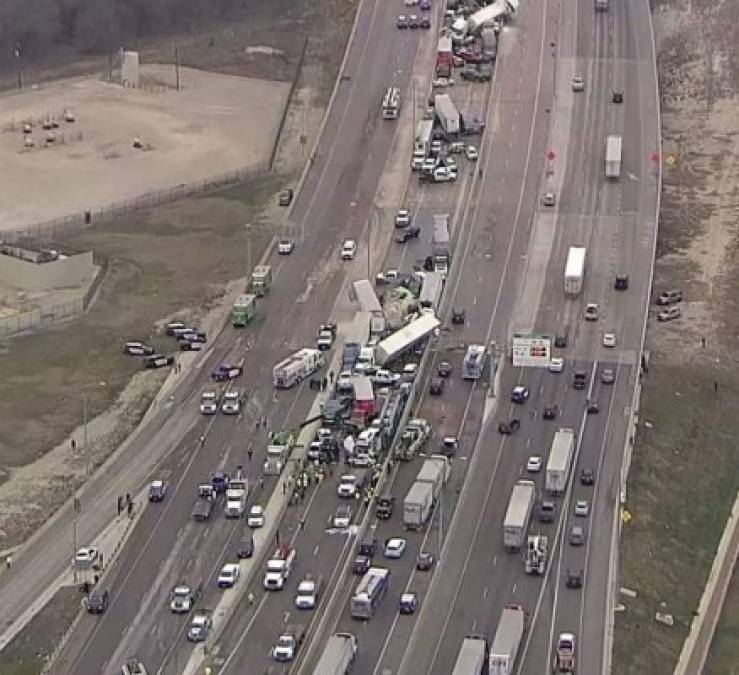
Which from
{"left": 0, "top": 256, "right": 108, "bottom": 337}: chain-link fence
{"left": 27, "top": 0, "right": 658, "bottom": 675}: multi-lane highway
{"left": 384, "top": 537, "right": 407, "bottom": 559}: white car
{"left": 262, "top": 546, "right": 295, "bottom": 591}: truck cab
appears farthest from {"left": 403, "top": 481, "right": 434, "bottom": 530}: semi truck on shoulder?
{"left": 0, "top": 256, "right": 108, "bottom": 337}: chain-link fence

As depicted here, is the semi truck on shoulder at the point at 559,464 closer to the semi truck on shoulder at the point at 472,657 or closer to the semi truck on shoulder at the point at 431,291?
the semi truck on shoulder at the point at 472,657

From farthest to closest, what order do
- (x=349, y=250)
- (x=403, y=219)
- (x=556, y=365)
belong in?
1. (x=403, y=219)
2. (x=349, y=250)
3. (x=556, y=365)

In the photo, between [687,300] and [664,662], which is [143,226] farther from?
[664,662]

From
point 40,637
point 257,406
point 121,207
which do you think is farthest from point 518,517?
point 121,207

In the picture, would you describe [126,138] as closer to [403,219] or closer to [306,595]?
[403,219]

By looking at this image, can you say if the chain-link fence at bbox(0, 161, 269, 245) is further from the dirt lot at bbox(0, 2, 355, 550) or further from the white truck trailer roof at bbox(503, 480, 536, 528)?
the white truck trailer roof at bbox(503, 480, 536, 528)

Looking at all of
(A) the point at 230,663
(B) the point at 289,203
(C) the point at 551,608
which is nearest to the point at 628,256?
(B) the point at 289,203

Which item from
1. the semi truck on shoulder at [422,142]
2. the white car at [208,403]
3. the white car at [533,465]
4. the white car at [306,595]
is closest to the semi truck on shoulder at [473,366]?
the white car at [533,465]
